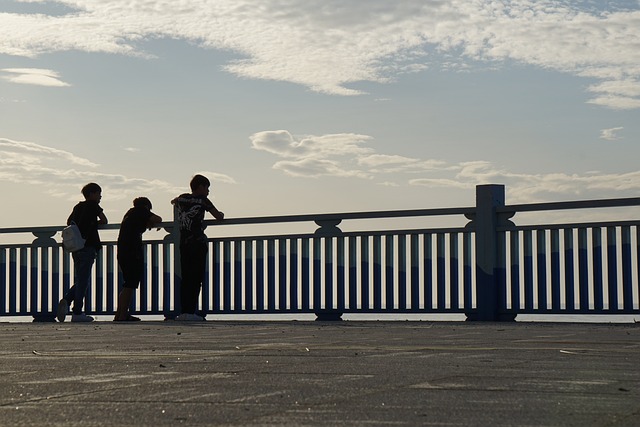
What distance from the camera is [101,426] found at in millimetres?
3621

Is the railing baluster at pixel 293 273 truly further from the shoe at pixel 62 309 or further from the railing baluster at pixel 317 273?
the shoe at pixel 62 309

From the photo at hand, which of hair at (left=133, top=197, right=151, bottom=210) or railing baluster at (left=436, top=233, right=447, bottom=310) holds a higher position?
hair at (left=133, top=197, right=151, bottom=210)

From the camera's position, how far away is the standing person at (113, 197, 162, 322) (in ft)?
48.1

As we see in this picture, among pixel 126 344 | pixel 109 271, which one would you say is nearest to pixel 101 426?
pixel 126 344

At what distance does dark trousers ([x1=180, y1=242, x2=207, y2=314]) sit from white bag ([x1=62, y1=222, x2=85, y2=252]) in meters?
1.16

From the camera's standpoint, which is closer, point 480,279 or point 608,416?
point 608,416

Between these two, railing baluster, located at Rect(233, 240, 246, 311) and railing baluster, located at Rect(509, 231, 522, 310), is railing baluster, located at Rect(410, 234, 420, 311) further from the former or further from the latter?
A: railing baluster, located at Rect(233, 240, 246, 311)

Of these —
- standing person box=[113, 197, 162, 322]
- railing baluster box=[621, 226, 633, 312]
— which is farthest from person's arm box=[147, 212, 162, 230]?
railing baluster box=[621, 226, 633, 312]

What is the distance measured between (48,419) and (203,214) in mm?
10540

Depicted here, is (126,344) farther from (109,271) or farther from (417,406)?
(109,271)

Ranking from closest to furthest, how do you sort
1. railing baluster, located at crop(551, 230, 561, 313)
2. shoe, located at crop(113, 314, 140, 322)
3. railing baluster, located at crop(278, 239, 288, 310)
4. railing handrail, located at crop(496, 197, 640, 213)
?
railing handrail, located at crop(496, 197, 640, 213)
railing baluster, located at crop(551, 230, 561, 313)
railing baluster, located at crop(278, 239, 288, 310)
shoe, located at crop(113, 314, 140, 322)

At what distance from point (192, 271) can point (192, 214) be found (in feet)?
2.15

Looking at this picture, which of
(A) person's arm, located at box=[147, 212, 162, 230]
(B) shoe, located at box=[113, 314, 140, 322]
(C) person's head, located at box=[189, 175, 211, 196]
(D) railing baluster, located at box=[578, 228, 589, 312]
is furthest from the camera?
(A) person's arm, located at box=[147, 212, 162, 230]

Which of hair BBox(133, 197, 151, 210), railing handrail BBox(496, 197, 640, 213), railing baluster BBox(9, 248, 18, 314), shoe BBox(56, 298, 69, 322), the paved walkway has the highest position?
hair BBox(133, 197, 151, 210)
